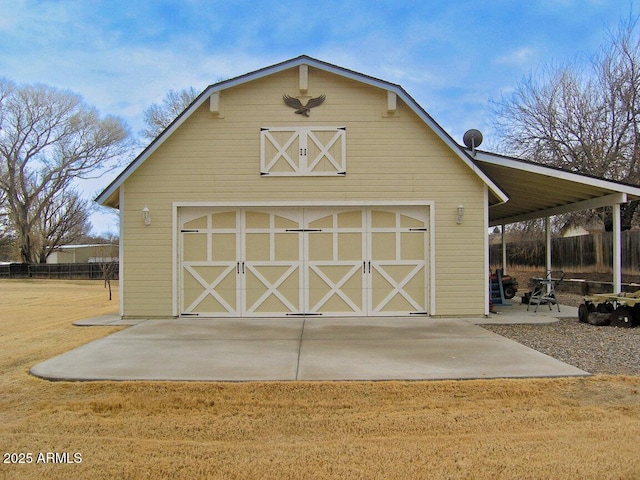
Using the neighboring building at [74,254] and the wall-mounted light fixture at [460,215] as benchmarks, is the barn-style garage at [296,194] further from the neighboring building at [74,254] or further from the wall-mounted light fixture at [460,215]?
the neighboring building at [74,254]

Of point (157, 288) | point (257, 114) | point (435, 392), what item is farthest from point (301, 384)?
point (257, 114)

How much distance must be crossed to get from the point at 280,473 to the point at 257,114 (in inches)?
311

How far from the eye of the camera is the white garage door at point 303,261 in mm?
10164

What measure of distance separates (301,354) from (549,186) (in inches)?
285

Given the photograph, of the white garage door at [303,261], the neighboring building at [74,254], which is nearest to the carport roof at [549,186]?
the white garage door at [303,261]

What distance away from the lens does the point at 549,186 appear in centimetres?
1084

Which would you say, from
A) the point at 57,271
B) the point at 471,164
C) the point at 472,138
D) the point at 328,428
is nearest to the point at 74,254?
the point at 57,271

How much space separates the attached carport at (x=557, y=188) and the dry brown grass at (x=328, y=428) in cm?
518

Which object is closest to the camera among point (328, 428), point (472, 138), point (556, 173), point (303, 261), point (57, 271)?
point (328, 428)

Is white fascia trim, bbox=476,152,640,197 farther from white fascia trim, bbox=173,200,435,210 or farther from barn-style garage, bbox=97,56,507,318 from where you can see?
white fascia trim, bbox=173,200,435,210

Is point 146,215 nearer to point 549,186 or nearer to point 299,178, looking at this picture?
point 299,178

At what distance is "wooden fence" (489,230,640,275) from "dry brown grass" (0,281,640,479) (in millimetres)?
12101

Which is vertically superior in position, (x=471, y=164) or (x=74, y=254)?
(x=471, y=164)

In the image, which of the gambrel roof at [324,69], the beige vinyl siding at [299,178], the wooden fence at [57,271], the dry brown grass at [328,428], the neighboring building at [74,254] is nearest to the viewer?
the dry brown grass at [328,428]
